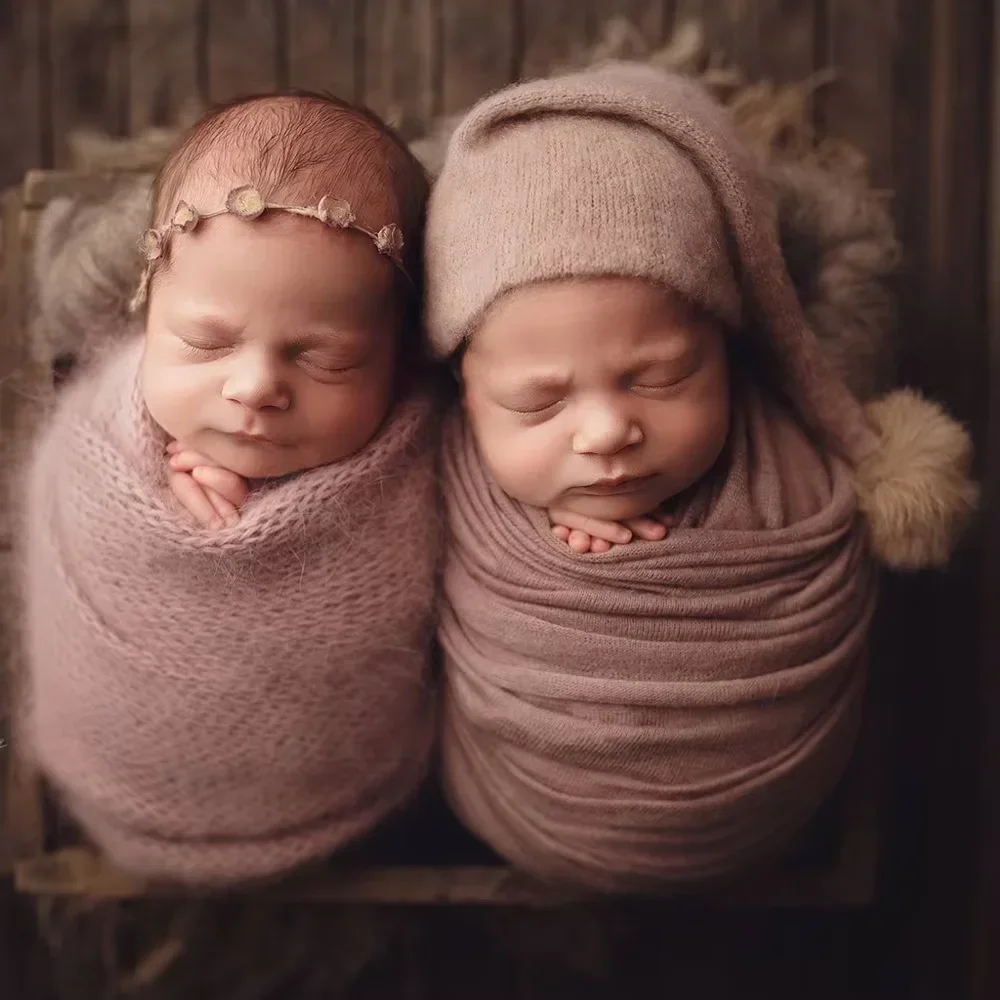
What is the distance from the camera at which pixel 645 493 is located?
31.9 inches

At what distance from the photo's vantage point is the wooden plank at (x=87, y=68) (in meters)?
1.18

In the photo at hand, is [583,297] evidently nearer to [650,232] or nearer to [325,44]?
[650,232]

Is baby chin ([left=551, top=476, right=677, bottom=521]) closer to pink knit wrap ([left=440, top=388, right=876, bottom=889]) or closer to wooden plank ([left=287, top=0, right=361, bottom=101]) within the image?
pink knit wrap ([left=440, top=388, right=876, bottom=889])

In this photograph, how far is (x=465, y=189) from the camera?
790 mm

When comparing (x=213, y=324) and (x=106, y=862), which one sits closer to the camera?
(x=213, y=324)

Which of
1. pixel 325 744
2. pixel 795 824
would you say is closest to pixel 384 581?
pixel 325 744

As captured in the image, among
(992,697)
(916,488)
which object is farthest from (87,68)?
(992,697)

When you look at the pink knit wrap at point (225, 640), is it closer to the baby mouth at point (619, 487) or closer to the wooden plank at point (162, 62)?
the baby mouth at point (619, 487)

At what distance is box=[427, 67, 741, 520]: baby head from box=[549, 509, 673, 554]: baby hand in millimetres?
12

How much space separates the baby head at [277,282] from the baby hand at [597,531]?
0.19 m

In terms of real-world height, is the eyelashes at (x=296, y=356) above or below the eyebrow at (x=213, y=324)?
below

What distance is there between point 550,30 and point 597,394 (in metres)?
0.63

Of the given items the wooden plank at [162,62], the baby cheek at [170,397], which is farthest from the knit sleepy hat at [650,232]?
the wooden plank at [162,62]

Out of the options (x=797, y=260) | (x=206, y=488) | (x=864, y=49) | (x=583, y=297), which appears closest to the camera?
(x=583, y=297)
